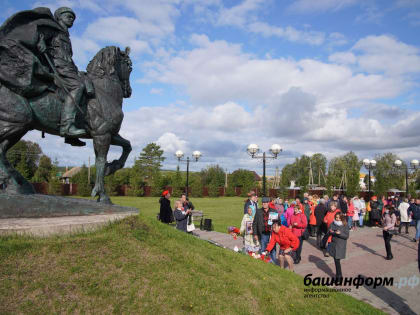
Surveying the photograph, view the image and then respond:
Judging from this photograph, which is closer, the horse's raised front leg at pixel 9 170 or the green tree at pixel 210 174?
the horse's raised front leg at pixel 9 170

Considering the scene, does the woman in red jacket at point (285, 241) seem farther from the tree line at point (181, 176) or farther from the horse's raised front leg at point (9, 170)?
the tree line at point (181, 176)

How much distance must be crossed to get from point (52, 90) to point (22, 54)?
0.72 meters

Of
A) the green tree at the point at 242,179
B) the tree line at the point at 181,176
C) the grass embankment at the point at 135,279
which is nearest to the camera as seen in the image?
the grass embankment at the point at 135,279

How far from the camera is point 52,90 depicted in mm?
5656

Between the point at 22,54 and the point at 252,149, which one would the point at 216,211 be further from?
the point at 22,54

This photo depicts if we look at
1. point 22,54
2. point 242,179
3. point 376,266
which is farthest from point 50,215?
point 242,179

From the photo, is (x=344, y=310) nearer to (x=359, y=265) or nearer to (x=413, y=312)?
(x=413, y=312)

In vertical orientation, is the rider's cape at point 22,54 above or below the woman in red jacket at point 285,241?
above

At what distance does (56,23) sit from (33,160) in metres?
48.9

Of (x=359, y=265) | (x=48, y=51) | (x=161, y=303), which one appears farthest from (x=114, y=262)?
(x=359, y=265)

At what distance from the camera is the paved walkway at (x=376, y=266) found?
625 cm

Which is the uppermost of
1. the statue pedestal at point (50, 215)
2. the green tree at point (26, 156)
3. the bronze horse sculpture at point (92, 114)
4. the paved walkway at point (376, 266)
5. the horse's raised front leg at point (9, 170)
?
the green tree at point (26, 156)

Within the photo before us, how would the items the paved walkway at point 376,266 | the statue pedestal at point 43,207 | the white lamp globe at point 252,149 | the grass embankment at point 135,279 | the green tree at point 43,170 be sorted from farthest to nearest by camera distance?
the green tree at point 43,170, the white lamp globe at point 252,149, the paved walkway at point 376,266, the statue pedestal at point 43,207, the grass embankment at point 135,279

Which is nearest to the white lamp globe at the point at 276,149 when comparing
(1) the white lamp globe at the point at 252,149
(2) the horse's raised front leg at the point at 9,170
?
(1) the white lamp globe at the point at 252,149
